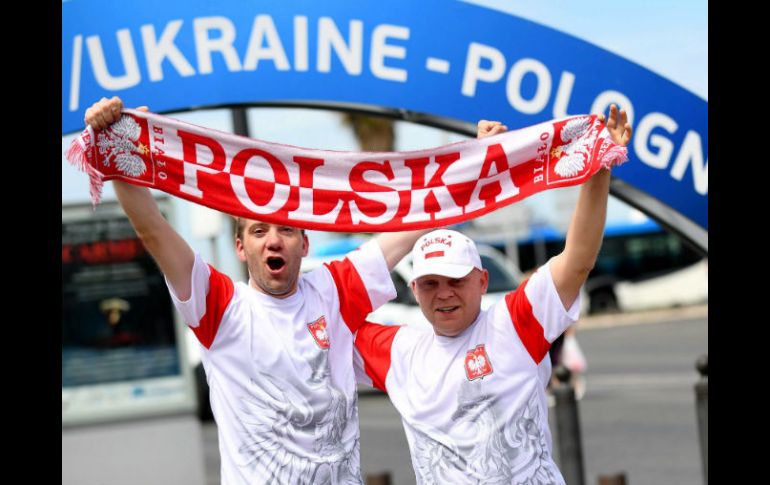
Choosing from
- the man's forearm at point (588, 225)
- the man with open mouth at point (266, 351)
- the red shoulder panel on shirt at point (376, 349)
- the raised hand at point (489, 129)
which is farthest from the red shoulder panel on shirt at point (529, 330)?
the raised hand at point (489, 129)

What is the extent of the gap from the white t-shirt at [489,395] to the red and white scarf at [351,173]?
0.56 meters

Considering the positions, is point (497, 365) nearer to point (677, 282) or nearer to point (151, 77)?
point (151, 77)

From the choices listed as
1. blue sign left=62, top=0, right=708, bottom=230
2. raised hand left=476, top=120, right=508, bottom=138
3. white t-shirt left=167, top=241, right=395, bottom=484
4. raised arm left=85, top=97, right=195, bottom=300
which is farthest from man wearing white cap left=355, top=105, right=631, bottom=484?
blue sign left=62, top=0, right=708, bottom=230

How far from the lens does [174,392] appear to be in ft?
28.8

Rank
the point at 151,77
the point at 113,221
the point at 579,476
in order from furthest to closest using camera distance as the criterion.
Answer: the point at 113,221 → the point at 579,476 → the point at 151,77

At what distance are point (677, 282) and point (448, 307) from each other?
29108mm

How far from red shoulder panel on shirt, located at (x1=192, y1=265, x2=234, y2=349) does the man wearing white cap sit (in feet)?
2.13

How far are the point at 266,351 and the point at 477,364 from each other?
74 cm

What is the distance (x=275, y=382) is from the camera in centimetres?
436

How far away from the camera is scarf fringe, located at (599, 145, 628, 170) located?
4.25 m

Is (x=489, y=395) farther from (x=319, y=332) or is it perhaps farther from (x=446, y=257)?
(x=319, y=332)

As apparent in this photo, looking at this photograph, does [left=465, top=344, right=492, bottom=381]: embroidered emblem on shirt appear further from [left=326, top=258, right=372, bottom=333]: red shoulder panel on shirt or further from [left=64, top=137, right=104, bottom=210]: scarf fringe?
[left=64, top=137, right=104, bottom=210]: scarf fringe

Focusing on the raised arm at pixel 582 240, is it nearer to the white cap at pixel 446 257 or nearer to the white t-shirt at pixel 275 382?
the white cap at pixel 446 257
